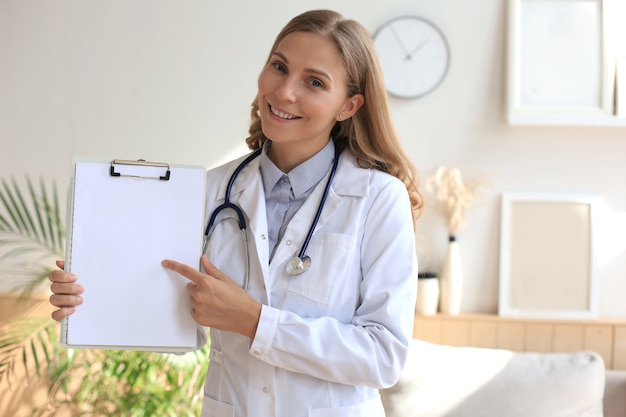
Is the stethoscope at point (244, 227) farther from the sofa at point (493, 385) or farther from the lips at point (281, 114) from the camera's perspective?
the sofa at point (493, 385)

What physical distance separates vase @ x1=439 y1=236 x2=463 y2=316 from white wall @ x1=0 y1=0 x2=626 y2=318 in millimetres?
88

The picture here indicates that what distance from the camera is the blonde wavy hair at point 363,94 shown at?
175 centimetres

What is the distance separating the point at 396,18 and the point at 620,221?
1.17 meters

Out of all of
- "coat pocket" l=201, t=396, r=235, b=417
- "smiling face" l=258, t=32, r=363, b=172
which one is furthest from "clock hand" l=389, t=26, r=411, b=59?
"coat pocket" l=201, t=396, r=235, b=417

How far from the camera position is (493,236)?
3.60 m

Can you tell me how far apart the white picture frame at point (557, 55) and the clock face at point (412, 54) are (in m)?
0.27

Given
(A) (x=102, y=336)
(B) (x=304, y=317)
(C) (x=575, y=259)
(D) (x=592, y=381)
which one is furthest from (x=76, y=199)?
(C) (x=575, y=259)

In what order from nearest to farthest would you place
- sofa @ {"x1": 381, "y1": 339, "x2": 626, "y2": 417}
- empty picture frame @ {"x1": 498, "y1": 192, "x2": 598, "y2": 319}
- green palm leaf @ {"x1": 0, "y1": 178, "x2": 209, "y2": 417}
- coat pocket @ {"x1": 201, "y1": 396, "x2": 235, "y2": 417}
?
1. coat pocket @ {"x1": 201, "y1": 396, "x2": 235, "y2": 417}
2. sofa @ {"x1": 381, "y1": 339, "x2": 626, "y2": 417}
3. green palm leaf @ {"x1": 0, "y1": 178, "x2": 209, "y2": 417}
4. empty picture frame @ {"x1": 498, "y1": 192, "x2": 598, "y2": 319}

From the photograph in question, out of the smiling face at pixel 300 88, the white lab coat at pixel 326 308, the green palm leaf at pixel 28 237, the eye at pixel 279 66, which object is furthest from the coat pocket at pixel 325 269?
the green palm leaf at pixel 28 237

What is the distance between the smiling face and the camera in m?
1.70

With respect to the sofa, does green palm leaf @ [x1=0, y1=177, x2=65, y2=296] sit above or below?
above

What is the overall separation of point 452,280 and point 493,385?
0.54 m

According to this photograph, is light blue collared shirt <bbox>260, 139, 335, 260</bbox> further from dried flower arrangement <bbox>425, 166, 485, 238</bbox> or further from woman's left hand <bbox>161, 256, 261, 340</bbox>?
dried flower arrangement <bbox>425, 166, 485, 238</bbox>

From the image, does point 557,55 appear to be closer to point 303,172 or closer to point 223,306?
point 303,172
